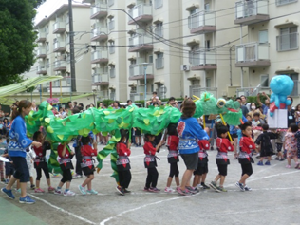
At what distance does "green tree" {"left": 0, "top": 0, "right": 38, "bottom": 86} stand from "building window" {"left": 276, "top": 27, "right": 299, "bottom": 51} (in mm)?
12919

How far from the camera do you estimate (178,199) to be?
27.8 feet

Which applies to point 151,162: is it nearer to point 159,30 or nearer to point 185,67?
point 185,67

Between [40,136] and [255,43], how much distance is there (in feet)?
58.7

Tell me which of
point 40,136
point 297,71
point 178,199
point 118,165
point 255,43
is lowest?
point 178,199

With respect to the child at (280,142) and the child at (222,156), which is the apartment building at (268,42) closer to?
the child at (280,142)

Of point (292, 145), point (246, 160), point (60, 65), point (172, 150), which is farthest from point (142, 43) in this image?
point (246, 160)

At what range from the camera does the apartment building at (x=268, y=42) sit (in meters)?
22.9

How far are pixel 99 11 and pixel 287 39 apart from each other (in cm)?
2492

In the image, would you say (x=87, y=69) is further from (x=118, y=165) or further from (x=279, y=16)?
(x=118, y=165)

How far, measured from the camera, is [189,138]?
8688 mm

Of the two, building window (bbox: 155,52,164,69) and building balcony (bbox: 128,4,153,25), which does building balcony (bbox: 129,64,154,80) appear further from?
building balcony (bbox: 128,4,153,25)

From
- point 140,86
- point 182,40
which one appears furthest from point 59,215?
point 140,86

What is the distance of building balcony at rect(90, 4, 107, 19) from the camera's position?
144 feet

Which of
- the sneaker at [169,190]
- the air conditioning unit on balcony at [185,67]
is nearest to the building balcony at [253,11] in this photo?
the air conditioning unit on balcony at [185,67]
